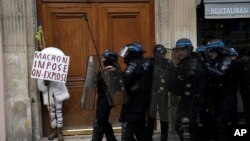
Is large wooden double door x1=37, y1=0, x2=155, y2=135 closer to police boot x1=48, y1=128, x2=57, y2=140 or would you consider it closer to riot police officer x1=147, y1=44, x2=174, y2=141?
police boot x1=48, y1=128, x2=57, y2=140

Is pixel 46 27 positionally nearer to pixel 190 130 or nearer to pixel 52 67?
pixel 52 67

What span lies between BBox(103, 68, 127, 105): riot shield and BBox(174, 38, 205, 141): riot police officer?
839 millimetres

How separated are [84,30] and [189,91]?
284 cm

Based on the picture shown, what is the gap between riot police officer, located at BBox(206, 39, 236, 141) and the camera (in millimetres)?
6496

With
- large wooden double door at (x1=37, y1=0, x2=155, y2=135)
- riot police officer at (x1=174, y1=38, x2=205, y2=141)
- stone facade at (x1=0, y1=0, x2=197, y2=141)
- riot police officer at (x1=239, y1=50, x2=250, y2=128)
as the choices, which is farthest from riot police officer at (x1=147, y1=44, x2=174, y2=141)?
stone facade at (x1=0, y1=0, x2=197, y2=141)

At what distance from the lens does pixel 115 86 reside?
6.58m

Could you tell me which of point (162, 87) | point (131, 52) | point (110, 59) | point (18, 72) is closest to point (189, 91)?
point (162, 87)

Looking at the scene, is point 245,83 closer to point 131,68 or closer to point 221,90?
point 221,90

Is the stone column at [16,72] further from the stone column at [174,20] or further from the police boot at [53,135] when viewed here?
the stone column at [174,20]

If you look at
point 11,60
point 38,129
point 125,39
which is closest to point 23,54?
point 11,60

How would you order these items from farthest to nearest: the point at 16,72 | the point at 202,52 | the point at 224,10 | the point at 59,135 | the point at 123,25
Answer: the point at 224,10, the point at 123,25, the point at 59,135, the point at 16,72, the point at 202,52

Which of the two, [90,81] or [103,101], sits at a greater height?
[90,81]

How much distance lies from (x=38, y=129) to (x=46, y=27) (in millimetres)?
1866

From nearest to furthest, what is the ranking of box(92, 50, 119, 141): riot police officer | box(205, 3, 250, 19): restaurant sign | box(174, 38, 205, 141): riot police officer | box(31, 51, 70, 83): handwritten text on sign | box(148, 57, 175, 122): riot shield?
box(174, 38, 205, 141): riot police officer → box(148, 57, 175, 122): riot shield → box(92, 50, 119, 141): riot police officer → box(31, 51, 70, 83): handwritten text on sign → box(205, 3, 250, 19): restaurant sign
